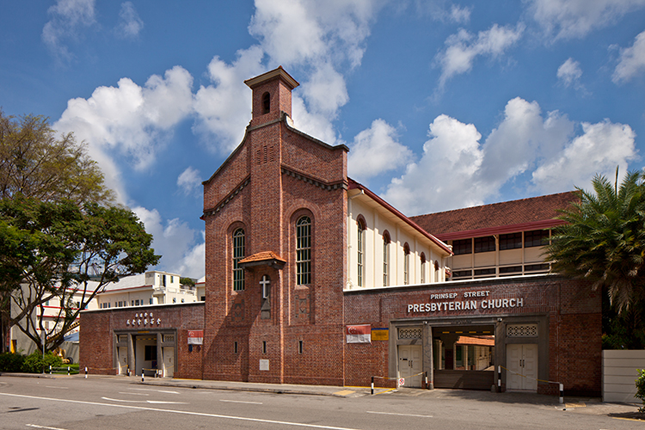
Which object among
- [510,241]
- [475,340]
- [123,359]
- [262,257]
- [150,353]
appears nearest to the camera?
[262,257]

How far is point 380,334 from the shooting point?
23.0 m

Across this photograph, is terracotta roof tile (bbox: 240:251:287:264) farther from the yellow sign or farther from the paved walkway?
the paved walkway

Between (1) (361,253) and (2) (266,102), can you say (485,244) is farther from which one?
(2) (266,102)

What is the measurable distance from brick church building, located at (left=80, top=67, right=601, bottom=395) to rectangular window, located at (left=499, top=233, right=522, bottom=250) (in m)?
10.6

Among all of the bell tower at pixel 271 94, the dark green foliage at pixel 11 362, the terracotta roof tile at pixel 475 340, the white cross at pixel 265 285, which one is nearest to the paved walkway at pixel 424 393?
the white cross at pixel 265 285

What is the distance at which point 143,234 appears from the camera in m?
39.5

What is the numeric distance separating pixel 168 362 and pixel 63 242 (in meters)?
11.5

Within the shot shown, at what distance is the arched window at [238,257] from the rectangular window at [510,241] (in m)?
23.2

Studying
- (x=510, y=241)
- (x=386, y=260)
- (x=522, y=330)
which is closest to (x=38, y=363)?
(x=386, y=260)

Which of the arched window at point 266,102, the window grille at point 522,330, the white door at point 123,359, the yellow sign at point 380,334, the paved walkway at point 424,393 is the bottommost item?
the white door at point 123,359

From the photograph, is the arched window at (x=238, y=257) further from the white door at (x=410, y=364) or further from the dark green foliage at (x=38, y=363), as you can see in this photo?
the dark green foliage at (x=38, y=363)

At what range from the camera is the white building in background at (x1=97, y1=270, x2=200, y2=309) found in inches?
2309

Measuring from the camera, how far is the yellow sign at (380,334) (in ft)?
75.2

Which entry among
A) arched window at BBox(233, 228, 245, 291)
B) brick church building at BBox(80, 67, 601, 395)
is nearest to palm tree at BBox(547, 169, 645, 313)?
brick church building at BBox(80, 67, 601, 395)
